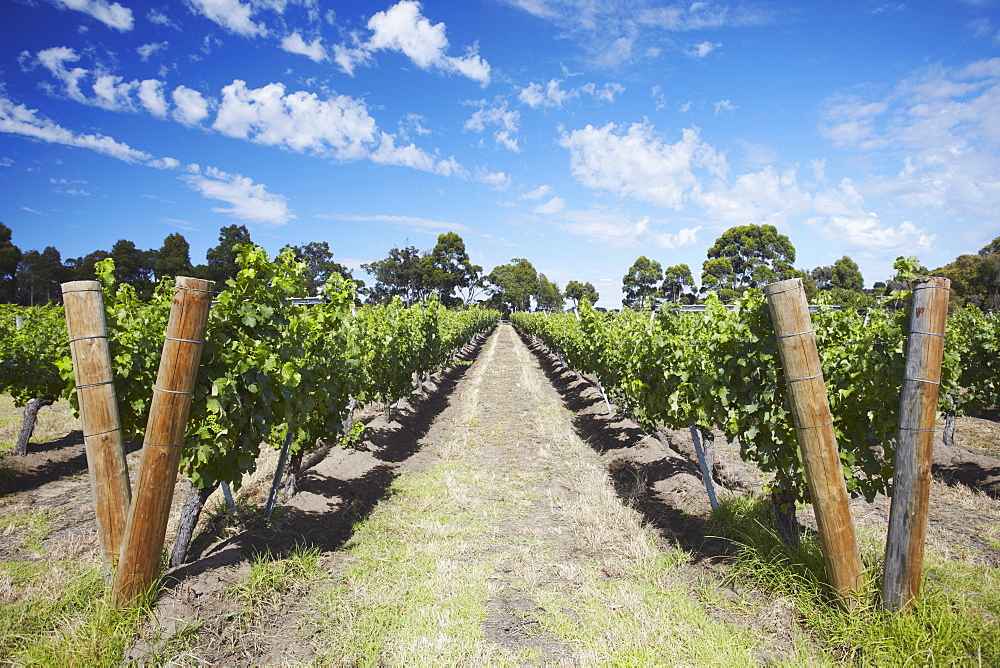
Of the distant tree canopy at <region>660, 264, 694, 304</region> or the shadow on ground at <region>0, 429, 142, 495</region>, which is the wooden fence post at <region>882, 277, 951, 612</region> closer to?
the shadow on ground at <region>0, 429, 142, 495</region>

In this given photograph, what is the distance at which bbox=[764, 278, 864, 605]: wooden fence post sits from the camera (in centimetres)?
310

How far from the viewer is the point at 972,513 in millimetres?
5840

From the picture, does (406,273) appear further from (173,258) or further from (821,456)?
(821,456)

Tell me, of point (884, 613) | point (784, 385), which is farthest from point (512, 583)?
point (784, 385)

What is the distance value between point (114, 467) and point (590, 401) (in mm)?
10775

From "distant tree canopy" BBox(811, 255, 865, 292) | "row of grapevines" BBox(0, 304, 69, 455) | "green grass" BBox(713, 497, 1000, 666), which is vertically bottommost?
"green grass" BBox(713, 497, 1000, 666)

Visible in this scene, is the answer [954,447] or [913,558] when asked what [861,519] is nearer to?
[913,558]

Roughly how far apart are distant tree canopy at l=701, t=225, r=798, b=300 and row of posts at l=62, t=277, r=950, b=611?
5790 cm

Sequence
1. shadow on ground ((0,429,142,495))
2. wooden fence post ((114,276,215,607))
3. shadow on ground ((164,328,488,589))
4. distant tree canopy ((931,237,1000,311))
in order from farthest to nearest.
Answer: distant tree canopy ((931,237,1000,311)), shadow on ground ((0,429,142,495)), shadow on ground ((164,328,488,589)), wooden fence post ((114,276,215,607))

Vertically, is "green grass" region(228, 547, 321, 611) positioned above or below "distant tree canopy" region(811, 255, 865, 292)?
below

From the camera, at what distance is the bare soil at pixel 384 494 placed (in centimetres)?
324

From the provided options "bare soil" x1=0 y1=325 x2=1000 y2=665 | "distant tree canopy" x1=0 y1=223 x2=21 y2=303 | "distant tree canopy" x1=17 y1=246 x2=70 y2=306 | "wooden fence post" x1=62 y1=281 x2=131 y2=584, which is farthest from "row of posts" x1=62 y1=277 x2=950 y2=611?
"distant tree canopy" x1=17 y1=246 x2=70 y2=306

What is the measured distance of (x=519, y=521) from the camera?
5484mm

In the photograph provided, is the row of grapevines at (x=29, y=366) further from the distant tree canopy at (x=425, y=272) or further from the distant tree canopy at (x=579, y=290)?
the distant tree canopy at (x=579, y=290)
